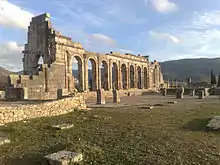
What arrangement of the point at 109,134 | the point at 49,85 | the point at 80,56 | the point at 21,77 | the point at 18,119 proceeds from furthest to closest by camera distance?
the point at 80,56 < the point at 49,85 < the point at 21,77 < the point at 18,119 < the point at 109,134

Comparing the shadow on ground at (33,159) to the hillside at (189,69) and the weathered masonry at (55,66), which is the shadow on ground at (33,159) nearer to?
the weathered masonry at (55,66)

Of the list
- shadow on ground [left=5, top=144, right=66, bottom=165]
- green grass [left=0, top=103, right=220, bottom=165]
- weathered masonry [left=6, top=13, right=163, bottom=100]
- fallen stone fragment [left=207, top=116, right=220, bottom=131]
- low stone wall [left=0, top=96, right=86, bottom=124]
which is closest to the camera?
shadow on ground [left=5, top=144, right=66, bottom=165]

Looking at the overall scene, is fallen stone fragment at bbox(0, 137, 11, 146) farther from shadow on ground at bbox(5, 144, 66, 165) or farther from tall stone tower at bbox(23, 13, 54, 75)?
tall stone tower at bbox(23, 13, 54, 75)

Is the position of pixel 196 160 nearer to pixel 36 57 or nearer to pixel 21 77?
pixel 21 77

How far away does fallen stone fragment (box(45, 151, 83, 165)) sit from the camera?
4.83 metres

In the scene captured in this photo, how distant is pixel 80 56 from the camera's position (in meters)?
26.9

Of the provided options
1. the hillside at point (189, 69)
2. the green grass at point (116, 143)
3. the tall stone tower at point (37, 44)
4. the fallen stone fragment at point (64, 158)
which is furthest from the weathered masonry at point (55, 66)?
the hillside at point (189, 69)

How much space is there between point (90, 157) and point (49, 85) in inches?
546

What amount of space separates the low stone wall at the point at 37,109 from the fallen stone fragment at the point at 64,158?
384 cm

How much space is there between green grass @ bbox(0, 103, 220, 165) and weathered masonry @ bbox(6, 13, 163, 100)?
28.4ft

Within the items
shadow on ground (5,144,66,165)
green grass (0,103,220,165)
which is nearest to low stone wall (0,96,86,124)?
green grass (0,103,220,165)

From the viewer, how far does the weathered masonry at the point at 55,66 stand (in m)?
17.0

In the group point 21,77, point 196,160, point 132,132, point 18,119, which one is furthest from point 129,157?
point 21,77

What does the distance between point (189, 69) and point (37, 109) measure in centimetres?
15160
